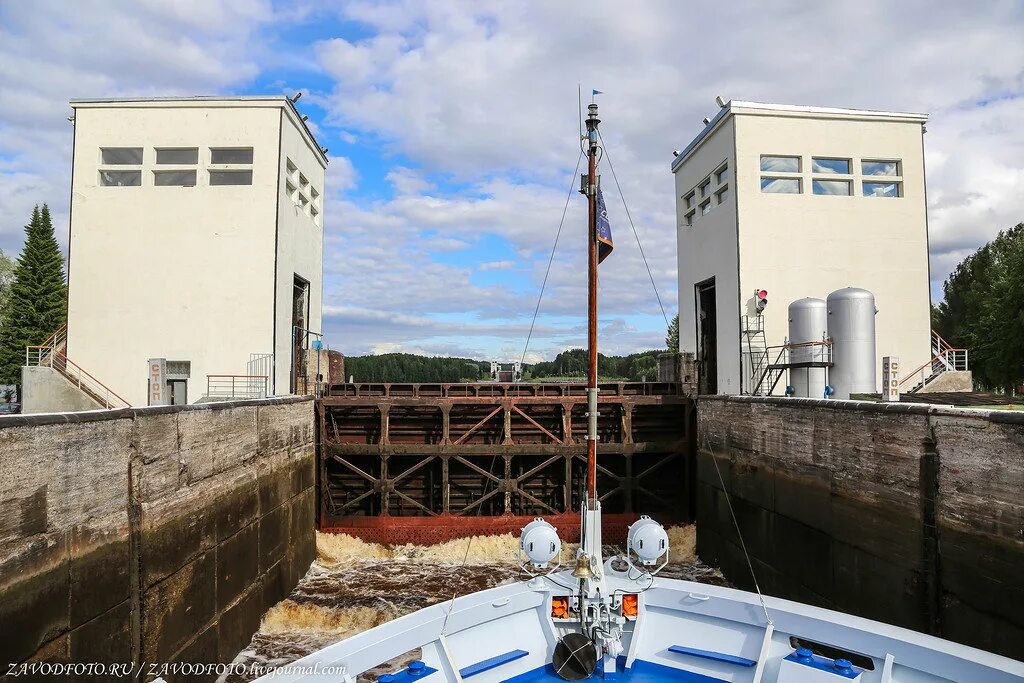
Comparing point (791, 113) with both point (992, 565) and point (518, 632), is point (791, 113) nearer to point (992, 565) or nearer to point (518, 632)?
point (992, 565)

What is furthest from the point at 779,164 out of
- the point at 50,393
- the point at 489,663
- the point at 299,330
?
the point at 50,393

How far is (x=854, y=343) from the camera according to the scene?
13828 millimetres

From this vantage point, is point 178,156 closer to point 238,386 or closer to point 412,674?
point 238,386

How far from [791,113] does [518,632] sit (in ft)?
53.6

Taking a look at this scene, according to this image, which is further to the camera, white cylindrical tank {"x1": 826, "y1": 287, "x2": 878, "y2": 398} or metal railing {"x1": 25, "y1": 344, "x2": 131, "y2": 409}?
metal railing {"x1": 25, "y1": 344, "x2": 131, "y2": 409}

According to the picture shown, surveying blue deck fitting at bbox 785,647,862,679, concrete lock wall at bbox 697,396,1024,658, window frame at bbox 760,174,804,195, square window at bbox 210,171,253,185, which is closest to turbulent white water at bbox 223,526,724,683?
concrete lock wall at bbox 697,396,1024,658

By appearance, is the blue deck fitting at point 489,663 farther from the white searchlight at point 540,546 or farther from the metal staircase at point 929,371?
the metal staircase at point 929,371

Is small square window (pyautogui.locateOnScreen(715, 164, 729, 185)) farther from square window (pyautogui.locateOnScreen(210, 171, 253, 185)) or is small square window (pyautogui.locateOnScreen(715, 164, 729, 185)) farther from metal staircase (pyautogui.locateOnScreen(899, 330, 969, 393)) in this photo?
square window (pyautogui.locateOnScreen(210, 171, 253, 185))

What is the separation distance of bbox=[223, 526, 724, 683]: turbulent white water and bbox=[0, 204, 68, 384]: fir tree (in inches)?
1273

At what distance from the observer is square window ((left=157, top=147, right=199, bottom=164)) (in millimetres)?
17703

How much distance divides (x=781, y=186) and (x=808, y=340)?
16.8 ft

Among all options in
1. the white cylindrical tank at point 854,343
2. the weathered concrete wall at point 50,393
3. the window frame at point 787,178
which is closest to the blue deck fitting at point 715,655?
the white cylindrical tank at point 854,343

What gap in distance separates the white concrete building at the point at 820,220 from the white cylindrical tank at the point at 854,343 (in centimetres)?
280

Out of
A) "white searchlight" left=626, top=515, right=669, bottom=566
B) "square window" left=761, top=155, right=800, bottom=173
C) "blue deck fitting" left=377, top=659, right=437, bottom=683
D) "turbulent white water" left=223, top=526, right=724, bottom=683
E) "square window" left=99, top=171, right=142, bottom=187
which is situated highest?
"square window" left=761, top=155, right=800, bottom=173
